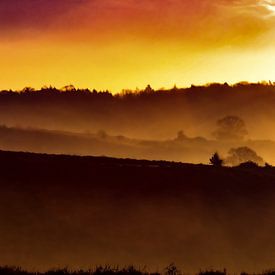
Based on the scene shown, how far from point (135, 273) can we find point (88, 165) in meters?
19.7

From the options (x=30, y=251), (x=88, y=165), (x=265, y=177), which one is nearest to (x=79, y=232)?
(x=30, y=251)

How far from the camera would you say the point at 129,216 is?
32.0m

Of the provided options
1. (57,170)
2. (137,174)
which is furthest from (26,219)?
(137,174)

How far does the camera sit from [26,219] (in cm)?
2939

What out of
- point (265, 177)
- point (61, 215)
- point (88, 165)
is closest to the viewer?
point (61, 215)

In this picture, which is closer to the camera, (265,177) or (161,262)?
(161,262)

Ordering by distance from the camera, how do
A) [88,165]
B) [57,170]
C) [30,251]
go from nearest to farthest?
[30,251], [57,170], [88,165]

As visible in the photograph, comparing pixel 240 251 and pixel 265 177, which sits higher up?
pixel 265 177

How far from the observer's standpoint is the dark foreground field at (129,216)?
91.1ft

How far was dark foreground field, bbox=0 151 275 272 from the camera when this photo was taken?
91.1 ft

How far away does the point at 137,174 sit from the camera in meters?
38.0

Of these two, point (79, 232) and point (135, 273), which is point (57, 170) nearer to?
point (79, 232)

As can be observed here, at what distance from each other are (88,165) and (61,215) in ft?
28.4

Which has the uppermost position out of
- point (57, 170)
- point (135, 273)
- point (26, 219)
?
point (57, 170)
